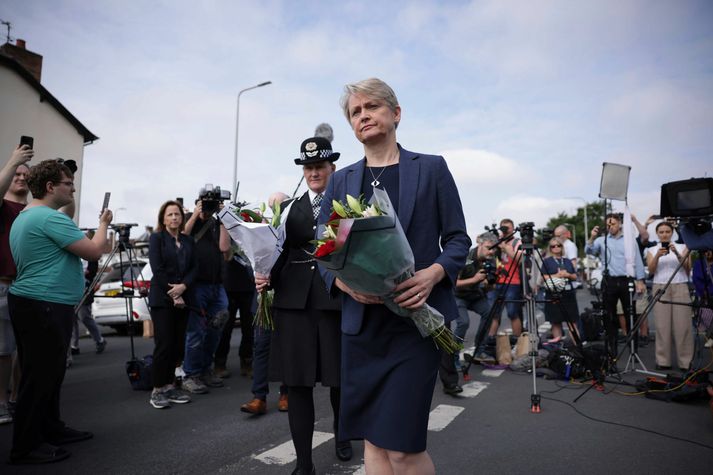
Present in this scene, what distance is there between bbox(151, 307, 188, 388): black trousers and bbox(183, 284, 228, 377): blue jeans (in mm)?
254

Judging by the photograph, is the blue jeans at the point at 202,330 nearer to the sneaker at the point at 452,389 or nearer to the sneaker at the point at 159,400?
the sneaker at the point at 159,400

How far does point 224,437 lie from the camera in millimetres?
3984

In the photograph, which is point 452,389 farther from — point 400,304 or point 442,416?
point 400,304

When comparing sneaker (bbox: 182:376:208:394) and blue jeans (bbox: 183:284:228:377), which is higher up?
blue jeans (bbox: 183:284:228:377)

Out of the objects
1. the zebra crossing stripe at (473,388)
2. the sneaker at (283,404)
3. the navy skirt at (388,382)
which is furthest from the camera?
the zebra crossing stripe at (473,388)

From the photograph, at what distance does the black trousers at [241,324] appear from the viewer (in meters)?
6.48

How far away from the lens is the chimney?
78.4 feet

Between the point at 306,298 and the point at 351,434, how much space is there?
1199 mm

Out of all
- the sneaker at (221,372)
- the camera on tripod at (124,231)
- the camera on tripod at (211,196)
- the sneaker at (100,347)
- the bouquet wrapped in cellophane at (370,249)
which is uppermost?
the camera on tripod at (211,196)

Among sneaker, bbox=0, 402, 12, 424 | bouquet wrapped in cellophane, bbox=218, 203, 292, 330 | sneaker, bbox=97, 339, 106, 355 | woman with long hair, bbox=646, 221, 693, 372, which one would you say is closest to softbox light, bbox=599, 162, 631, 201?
woman with long hair, bbox=646, 221, 693, 372

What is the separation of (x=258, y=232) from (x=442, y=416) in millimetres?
2753

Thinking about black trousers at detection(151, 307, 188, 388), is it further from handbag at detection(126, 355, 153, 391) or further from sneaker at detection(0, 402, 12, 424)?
sneaker at detection(0, 402, 12, 424)

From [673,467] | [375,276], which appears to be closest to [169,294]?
[375,276]

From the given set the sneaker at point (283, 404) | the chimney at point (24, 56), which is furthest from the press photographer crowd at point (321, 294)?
the chimney at point (24, 56)
